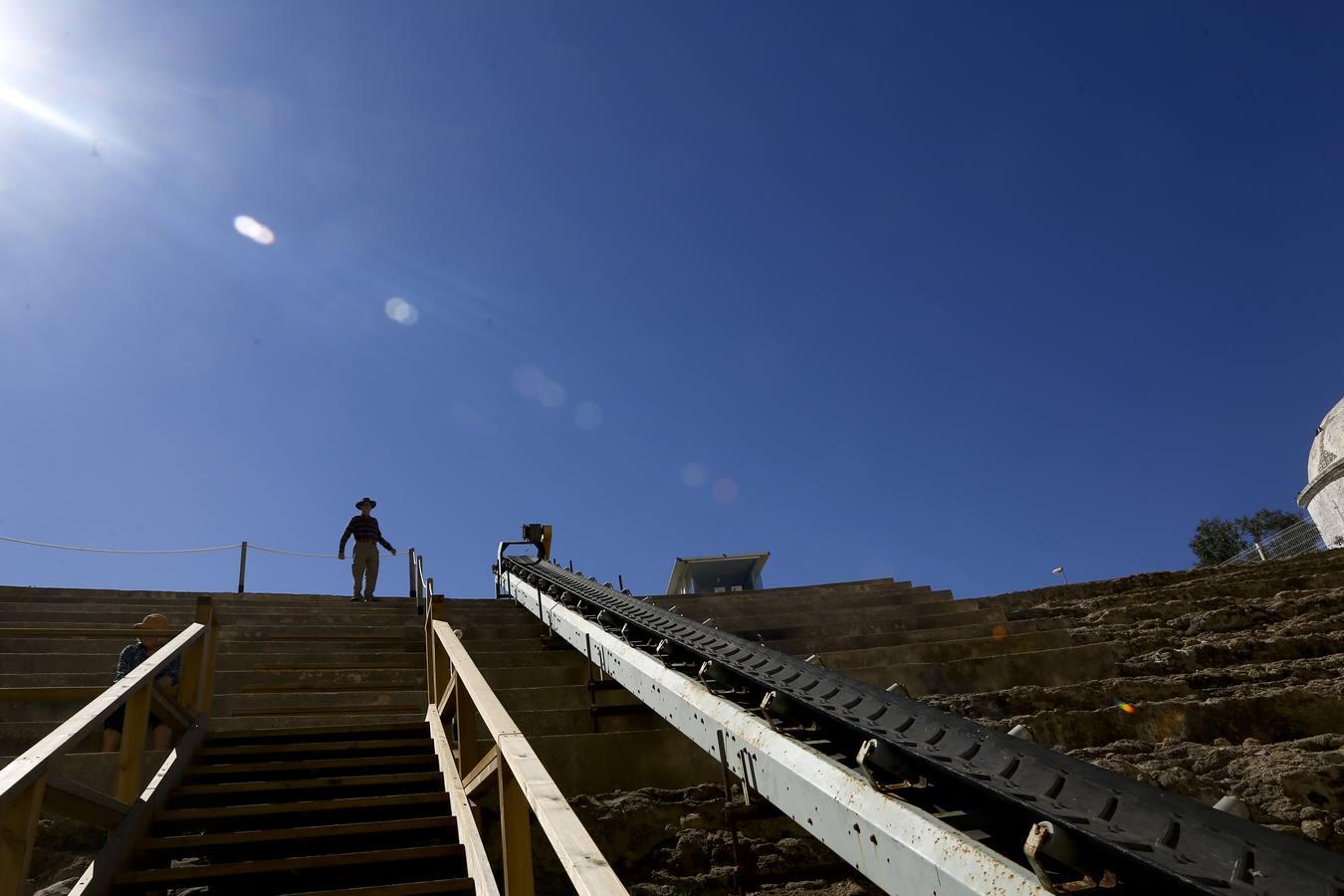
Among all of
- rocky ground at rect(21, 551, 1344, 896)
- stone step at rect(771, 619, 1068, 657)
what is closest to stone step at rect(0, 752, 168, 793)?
rocky ground at rect(21, 551, 1344, 896)

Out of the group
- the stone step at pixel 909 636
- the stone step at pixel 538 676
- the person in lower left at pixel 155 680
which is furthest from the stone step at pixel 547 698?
the stone step at pixel 909 636

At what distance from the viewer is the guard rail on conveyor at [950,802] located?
5.91 ft

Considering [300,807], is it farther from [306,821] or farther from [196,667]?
[196,667]

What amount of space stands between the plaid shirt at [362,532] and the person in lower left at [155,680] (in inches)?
225

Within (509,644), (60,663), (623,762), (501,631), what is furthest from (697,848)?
(60,663)

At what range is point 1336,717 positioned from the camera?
5.11m

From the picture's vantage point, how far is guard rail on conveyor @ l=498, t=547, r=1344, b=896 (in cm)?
180

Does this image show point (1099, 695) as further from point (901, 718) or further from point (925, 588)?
point (925, 588)

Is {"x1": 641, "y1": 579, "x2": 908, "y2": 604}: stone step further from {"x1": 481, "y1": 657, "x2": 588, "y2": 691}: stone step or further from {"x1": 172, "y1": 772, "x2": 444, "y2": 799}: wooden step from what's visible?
{"x1": 172, "y1": 772, "x2": 444, "y2": 799}: wooden step

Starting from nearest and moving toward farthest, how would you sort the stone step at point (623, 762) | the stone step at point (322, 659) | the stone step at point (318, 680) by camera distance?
the stone step at point (623, 762) → the stone step at point (318, 680) → the stone step at point (322, 659)

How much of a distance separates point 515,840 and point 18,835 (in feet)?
5.47

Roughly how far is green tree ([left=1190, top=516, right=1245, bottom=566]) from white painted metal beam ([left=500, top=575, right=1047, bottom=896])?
37024 mm

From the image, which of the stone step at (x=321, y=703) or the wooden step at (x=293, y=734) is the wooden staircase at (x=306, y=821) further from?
the stone step at (x=321, y=703)

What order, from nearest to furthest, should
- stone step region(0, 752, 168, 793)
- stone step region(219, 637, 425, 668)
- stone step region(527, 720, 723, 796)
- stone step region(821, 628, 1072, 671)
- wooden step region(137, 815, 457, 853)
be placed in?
1. wooden step region(137, 815, 457, 853)
2. stone step region(0, 752, 168, 793)
3. stone step region(527, 720, 723, 796)
4. stone step region(821, 628, 1072, 671)
5. stone step region(219, 637, 425, 668)
